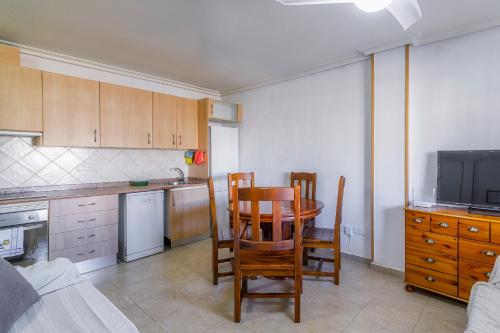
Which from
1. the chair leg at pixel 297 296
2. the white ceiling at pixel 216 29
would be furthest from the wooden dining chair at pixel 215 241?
the white ceiling at pixel 216 29

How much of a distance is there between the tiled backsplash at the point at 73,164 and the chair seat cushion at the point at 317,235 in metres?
2.48

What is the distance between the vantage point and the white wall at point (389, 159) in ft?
8.93

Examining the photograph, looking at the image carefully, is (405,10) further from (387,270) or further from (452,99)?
(387,270)

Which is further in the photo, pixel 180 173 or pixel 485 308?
pixel 180 173

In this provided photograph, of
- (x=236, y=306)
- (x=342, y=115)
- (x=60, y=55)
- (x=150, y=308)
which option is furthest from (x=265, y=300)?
(x=60, y=55)

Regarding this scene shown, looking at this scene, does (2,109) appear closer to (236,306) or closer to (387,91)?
(236,306)

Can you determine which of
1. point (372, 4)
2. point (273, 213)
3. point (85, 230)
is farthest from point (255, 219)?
point (85, 230)

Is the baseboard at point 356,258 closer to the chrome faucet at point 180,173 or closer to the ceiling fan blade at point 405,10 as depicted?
the ceiling fan blade at point 405,10

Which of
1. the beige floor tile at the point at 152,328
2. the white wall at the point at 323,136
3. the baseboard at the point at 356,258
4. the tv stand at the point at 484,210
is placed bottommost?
the beige floor tile at the point at 152,328

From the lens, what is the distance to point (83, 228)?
278 cm

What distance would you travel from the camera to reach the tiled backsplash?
276 cm

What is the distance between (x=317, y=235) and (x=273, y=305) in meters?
0.80

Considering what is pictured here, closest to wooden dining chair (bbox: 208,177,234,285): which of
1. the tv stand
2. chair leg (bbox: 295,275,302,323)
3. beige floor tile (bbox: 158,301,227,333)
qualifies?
beige floor tile (bbox: 158,301,227,333)

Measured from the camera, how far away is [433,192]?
8.45 feet
